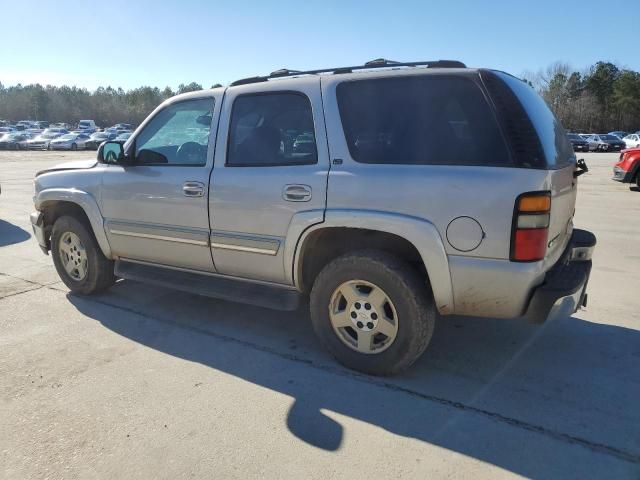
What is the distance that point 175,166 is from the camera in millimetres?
4188

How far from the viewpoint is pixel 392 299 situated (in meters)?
3.28

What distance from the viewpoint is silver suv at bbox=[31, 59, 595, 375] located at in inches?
117

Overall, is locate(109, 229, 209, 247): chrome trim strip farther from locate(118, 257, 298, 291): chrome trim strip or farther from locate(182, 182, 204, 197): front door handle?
locate(182, 182, 204, 197): front door handle

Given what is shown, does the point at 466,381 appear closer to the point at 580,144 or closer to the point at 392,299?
the point at 392,299

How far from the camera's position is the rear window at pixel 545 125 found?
3.09m

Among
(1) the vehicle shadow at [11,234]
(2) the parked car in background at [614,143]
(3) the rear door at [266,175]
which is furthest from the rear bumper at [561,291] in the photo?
(2) the parked car in background at [614,143]

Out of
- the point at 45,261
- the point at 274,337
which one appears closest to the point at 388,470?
the point at 274,337

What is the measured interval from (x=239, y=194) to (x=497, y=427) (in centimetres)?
228

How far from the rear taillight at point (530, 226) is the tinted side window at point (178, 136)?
2.36 meters

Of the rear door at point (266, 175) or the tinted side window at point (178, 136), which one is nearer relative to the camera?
the rear door at point (266, 175)

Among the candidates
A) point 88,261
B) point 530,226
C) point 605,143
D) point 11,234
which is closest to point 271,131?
point 530,226

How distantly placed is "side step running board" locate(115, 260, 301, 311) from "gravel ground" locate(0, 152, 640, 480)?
0.37m

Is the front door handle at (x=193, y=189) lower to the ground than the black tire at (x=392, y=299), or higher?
higher

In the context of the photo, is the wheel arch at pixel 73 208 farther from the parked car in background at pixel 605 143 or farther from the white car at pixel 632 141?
the parked car in background at pixel 605 143
